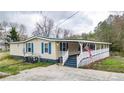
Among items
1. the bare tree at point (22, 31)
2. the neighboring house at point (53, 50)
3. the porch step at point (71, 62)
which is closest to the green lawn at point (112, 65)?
the neighboring house at point (53, 50)

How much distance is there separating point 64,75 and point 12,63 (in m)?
2.98

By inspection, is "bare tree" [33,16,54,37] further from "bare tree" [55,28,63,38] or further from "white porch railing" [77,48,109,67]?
"white porch railing" [77,48,109,67]

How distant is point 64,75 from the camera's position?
7430 mm

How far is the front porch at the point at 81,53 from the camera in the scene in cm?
911

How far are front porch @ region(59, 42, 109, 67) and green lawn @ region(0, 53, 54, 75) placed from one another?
3.12 ft

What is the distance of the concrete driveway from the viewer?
7.04m

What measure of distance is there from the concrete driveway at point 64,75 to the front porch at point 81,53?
968mm

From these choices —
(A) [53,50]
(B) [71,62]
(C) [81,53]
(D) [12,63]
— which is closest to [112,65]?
(C) [81,53]

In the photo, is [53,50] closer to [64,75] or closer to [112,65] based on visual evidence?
[64,75]

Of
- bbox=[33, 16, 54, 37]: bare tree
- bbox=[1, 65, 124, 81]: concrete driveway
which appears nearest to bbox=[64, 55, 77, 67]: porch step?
bbox=[1, 65, 124, 81]: concrete driveway

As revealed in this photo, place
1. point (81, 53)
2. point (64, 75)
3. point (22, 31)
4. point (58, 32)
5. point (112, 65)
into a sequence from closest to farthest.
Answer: point (64, 75)
point (22, 31)
point (112, 65)
point (58, 32)
point (81, 53)
